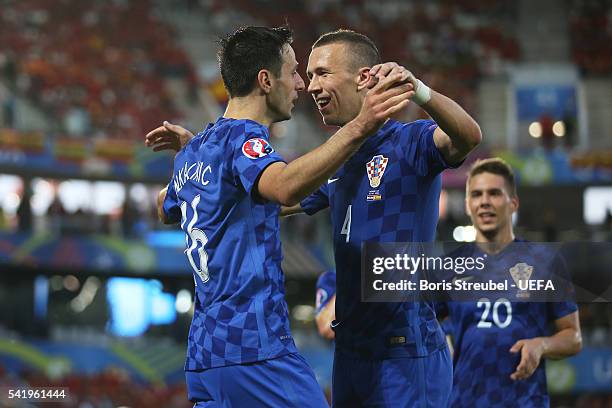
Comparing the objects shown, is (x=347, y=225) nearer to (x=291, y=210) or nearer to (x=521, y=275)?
(x=291, y=210)

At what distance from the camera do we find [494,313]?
548 centimetres

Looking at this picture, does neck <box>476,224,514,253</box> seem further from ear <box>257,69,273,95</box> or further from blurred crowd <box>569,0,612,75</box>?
blurred crowd <box>569,0,612,75</box>

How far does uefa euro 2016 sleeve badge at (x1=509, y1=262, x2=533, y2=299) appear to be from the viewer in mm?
5121

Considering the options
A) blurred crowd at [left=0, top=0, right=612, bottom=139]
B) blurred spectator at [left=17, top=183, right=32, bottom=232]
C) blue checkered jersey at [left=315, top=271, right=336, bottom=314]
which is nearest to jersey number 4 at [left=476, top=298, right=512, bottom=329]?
blue checkered jersey at [left=315, top=271, right=336, bottom=314]

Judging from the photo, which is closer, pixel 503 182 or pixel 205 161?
pixel 205 161

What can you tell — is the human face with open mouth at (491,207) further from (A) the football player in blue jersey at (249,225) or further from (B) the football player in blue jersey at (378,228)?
(A) the football player in blue jersey at (249,225)

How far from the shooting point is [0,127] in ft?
68.2

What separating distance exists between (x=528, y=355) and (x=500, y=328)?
1.46ft

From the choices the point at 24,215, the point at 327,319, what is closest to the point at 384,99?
the point at 327,319

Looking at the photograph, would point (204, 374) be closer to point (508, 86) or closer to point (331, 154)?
point (331, 154)

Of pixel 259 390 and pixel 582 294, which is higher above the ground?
pixel 582 294

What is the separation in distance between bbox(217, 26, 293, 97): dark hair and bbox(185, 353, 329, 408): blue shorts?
3.70 feet

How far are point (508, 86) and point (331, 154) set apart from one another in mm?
23407

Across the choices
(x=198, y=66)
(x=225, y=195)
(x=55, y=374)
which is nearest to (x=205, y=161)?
(x=225, y=195)
